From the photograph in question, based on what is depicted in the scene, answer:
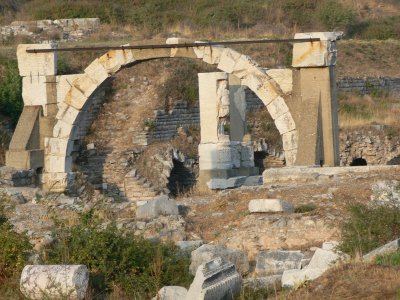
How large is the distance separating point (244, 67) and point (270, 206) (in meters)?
7.47

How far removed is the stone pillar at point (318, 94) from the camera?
840 inches

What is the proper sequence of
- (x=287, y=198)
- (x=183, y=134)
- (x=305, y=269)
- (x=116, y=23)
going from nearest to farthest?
1. (x=305, y=269)
2. (x=287, y=198)
3. (x=183, y=134)
4. (x=116, y=23)

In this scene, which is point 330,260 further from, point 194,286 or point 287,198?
point 287,198

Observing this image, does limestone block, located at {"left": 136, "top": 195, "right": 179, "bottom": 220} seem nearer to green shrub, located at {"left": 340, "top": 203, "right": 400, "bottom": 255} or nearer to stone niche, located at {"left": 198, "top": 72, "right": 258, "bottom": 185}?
green shrub, located at {"left": 340, "top": 203, "right": 400, "bottom": 255}

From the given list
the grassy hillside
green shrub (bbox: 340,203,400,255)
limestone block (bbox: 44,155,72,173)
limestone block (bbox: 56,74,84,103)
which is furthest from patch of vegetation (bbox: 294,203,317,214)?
the grassy hillside

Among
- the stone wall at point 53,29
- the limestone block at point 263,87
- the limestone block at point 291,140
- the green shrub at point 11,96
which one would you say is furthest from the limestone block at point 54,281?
the stone wall at point 53,29

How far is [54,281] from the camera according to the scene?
1157 cm

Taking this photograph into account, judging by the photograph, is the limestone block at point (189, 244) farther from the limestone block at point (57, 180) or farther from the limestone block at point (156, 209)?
the limestone block at point (57, 180)

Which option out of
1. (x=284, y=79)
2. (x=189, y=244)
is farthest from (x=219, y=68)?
(x=189, y=244)

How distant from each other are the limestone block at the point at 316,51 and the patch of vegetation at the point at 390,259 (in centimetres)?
1030

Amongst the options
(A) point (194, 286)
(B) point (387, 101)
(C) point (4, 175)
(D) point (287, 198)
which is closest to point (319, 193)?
(D) point (287, 198)

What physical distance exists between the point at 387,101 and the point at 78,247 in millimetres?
26116

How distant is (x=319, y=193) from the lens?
16188mm

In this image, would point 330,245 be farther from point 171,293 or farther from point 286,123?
point 286,123
